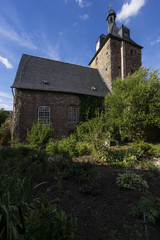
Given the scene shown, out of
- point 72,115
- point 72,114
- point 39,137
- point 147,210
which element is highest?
point 72,114

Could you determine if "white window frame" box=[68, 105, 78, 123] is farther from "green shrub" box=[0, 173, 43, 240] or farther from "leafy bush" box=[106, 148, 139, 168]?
"green shrub" box=[0, 173, 43, 240]

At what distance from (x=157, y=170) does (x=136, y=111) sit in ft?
18.5

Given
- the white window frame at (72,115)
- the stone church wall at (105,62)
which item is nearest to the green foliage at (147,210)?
the white window frame at (72,115)

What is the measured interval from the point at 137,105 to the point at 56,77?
9.11 meters

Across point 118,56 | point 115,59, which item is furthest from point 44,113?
point 118,56

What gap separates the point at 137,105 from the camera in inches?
353

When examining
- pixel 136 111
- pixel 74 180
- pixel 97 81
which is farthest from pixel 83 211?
pixel 97 81

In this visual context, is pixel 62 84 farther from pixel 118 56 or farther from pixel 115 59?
pixel 118 56

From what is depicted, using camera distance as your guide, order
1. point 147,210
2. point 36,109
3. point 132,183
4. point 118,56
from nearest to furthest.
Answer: point 147,210 < point 132,183 < point 36,109 < point 118,56

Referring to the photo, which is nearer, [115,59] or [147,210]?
[147,210]

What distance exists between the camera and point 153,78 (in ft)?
30.0

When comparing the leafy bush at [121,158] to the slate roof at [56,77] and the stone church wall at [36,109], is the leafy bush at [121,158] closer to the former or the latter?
the stone church wall at [36,109]

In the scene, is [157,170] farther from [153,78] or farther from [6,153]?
[153,78]

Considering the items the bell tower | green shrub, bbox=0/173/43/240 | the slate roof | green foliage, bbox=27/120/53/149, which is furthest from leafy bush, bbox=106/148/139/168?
the bell tower
